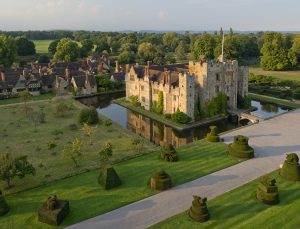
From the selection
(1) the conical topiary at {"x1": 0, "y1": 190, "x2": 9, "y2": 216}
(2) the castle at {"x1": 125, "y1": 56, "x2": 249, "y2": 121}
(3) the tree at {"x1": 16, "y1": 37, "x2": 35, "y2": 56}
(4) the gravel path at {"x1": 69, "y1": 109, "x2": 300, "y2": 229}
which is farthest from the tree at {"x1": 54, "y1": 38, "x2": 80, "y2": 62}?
(1) the conical topiary at {"x1": 0, "y1": 190, "x2": 9, "y2": 216}

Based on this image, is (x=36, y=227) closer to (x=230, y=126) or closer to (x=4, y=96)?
(x=230, y=126)

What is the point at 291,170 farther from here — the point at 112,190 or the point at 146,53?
the point at 146,53

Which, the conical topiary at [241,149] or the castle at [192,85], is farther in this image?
the castle at [192,85]

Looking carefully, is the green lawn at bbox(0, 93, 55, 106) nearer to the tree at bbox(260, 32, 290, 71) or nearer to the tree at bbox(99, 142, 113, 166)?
the tree at bbox(99, 142, 113, 166)

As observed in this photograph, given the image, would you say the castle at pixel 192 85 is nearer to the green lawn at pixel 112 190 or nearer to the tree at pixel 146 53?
the green lawn at pixel 112 190

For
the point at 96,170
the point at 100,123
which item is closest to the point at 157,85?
the point at 100,123

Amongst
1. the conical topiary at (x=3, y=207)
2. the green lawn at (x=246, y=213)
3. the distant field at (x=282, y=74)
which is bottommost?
the green lawn at (x=246, y=213)

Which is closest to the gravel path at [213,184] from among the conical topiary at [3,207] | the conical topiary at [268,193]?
the conical topiary at [268,193]

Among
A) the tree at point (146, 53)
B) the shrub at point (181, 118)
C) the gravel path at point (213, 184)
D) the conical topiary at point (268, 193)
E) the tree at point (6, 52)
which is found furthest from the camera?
the tree at point (146, 53)
